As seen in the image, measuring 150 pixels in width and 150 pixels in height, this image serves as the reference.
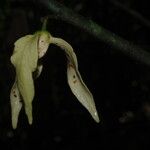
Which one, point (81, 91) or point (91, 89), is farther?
point (91, 89)

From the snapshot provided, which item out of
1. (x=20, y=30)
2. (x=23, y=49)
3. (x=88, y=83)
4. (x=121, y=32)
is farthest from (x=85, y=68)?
(x=23, y=49)

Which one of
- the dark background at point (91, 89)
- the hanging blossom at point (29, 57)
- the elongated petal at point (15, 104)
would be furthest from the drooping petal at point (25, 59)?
the dark background at point (91, 89)

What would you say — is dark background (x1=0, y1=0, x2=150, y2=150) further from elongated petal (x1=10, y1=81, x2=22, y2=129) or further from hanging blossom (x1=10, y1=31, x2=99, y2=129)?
hanging blossom (x1=10, y1=31, x2=99, y2=129)

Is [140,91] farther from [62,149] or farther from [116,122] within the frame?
[62,149]

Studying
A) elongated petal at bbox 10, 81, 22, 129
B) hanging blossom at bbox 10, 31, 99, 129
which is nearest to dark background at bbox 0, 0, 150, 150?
elongated petal at bbox 10, 81, 22, 129

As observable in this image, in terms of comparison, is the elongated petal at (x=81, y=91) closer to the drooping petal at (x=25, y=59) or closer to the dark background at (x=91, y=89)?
the drooping petal at (x=25, y=59)

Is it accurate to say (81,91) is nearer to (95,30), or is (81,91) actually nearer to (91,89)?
(95,30)

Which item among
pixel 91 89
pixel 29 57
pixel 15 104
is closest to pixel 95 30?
pixel 29 57
